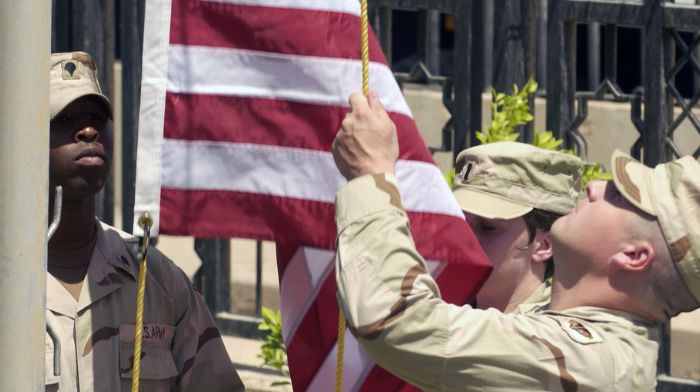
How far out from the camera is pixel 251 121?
3729mm

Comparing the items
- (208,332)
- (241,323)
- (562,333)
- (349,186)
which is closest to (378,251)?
(349,186)

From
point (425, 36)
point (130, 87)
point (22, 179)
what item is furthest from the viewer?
point (130, 87)

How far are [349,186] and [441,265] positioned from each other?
22.3 inches

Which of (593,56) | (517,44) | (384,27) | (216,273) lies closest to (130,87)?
(216,273)

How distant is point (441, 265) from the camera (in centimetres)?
354

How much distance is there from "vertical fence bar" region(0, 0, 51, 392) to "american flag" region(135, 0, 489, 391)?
0.88 m

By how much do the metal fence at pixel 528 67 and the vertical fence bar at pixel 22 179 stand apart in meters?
3.45

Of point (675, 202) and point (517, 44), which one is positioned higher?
point (517, 44)

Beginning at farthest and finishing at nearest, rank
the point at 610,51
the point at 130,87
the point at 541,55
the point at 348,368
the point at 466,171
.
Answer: the point at 541,55 < the point at 130,87 < the point at 610,51 < the point at 466,171 < the point at 348,368

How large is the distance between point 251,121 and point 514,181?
73 centimetres

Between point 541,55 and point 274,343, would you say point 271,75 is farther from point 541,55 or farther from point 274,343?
point 541,55

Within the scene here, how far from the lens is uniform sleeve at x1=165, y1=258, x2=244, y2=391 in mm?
3926

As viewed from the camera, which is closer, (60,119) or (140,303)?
(140,303)

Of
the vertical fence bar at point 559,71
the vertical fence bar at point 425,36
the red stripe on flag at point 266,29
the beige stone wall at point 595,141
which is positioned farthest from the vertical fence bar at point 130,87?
the red stripe on flag at point 266,29
